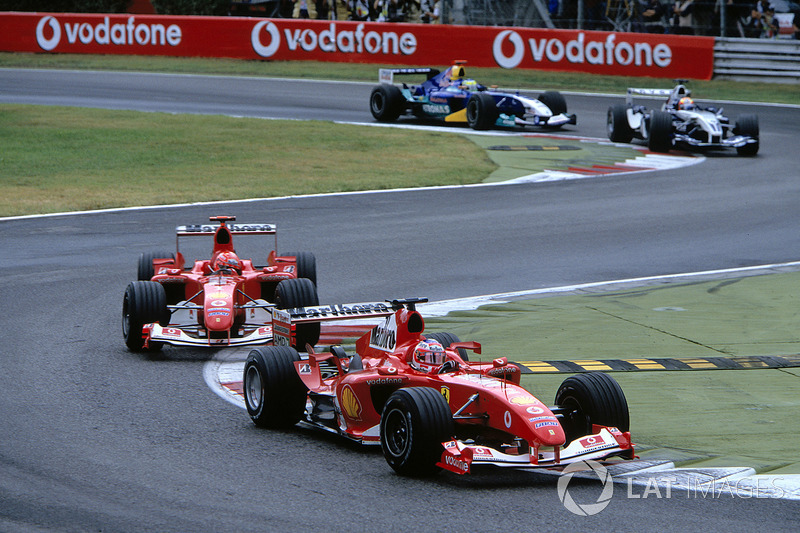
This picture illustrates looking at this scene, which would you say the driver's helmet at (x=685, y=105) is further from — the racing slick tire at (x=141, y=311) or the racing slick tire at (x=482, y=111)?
the racing slick tire at (x=141, y=311)

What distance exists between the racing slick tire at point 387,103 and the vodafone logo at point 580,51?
314 inches

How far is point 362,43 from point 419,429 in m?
31.3

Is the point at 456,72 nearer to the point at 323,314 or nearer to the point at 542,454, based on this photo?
the point at 323,314

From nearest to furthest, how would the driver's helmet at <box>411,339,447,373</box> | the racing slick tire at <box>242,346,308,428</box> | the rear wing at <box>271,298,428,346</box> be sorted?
the driver's helmet at <box>411,339,447,373</box> < the racing slick tire at <box>242,346,308,428</box> < the rear wing at <box>271,298,428,346</box>

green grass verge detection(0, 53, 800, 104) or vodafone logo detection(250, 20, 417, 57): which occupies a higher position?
vodafone logo detection(250, 20, 417, 57)

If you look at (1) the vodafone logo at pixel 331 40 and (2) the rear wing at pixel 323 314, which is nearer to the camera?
(2) the rear wing at pixel 323 314

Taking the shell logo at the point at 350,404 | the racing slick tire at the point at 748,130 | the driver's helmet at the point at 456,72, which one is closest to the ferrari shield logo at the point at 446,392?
the shell logo at the point at 350,404

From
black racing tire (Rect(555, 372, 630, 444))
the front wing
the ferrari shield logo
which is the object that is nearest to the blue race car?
black racing tire (Rect(555, 372, 630, 444))

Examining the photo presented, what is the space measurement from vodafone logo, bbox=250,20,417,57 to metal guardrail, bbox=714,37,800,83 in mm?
9486

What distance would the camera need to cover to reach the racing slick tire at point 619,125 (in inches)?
986

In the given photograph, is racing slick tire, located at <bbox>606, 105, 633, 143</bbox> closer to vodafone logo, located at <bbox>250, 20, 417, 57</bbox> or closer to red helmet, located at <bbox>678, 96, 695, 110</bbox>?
red helmet, located at <bbox>678, 96, 695, 110</bbox>

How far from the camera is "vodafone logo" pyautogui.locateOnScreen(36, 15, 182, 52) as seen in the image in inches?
1559

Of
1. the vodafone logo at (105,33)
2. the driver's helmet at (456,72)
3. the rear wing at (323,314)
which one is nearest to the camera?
the rear wing at (323,314)

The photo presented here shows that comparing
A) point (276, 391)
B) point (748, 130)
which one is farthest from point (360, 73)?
point (276, 391)
